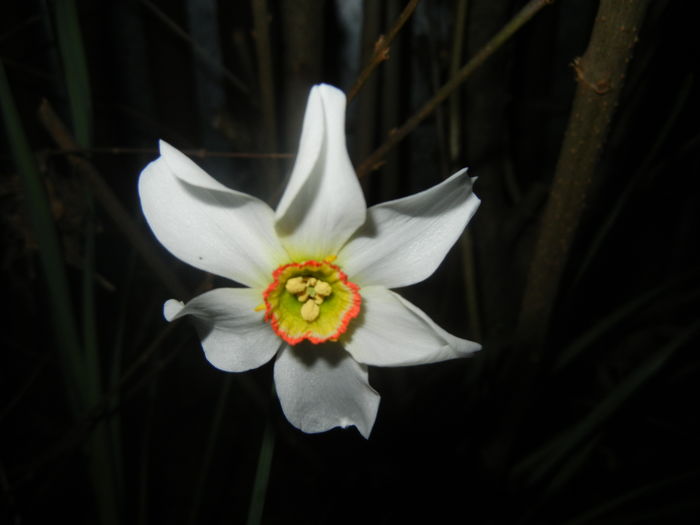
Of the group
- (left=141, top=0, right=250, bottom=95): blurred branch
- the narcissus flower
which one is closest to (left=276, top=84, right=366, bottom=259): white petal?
the narcissus flower

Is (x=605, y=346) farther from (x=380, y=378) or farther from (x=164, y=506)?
(x=164, y=506)

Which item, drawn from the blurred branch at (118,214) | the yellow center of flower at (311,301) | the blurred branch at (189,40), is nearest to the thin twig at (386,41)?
the yellow center of flower at (311,301)

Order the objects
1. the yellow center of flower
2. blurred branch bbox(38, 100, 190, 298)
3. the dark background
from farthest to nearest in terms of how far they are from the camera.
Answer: the dark background < blurred branch bbox(38, 100, 190, 298) < the yellow center of flower

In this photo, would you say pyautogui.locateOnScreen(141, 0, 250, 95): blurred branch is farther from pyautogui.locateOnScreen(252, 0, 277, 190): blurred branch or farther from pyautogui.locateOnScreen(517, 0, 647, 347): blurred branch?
pyautogui.locateOnScreen(517, 0, 647, 347): blurred branch

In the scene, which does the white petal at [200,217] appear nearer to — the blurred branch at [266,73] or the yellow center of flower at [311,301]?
the yellow center of flower at [311,301]

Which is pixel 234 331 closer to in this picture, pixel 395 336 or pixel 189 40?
pixel 395 336

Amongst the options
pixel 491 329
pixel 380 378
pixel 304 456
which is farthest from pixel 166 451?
pixel 491 329

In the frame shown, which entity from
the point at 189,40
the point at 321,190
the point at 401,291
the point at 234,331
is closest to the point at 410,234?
the point at 321,190
